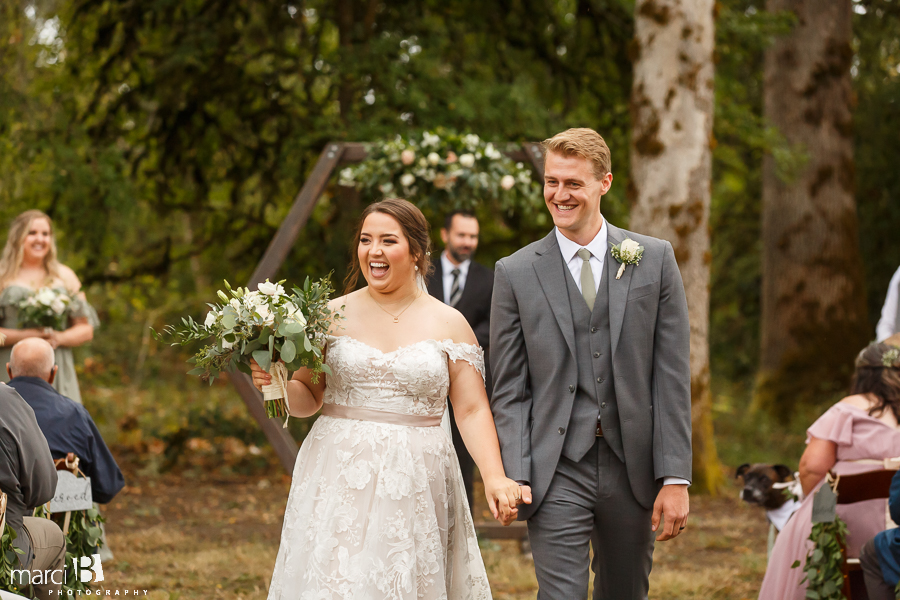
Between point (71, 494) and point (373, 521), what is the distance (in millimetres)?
1773

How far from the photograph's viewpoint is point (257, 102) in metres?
11.7

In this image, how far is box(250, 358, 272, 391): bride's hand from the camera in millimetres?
3590

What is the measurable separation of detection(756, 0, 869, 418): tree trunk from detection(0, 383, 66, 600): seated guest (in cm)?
1087

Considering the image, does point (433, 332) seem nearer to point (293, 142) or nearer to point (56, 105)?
point (293, 142)

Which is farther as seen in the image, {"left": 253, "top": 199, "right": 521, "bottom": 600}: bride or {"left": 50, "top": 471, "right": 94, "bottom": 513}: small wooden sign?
{"left": 50, "top": 471, "right": 94, "bottom": 513}: small wooden sign

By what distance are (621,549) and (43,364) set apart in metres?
3.08

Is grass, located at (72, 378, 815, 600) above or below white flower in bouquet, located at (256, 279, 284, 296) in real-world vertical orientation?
below

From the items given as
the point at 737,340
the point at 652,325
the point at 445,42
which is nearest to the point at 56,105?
the point at 445,42

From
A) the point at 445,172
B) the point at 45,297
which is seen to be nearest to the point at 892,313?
the point at 445,172

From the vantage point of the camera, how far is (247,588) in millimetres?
5895

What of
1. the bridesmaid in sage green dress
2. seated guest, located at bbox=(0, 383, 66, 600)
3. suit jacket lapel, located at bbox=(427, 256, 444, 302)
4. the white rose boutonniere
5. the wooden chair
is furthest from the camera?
the bridesmaid in sage green dress

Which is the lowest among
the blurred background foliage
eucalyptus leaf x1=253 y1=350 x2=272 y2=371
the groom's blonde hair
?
eucalyptus leaf x1=253 y1=350 x2=272 y2=371

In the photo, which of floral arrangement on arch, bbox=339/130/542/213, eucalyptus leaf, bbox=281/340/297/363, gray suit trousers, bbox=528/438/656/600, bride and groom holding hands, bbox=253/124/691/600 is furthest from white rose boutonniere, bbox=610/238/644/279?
floral arrangement on arch, bbox=339/130/542/213

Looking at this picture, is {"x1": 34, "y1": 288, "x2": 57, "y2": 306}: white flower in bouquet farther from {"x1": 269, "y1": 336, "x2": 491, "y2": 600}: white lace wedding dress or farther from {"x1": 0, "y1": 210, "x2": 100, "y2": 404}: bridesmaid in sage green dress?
{"x1": 269, "y1": 336, "x2": 491, "y2": 600}: white lace wedding dress
